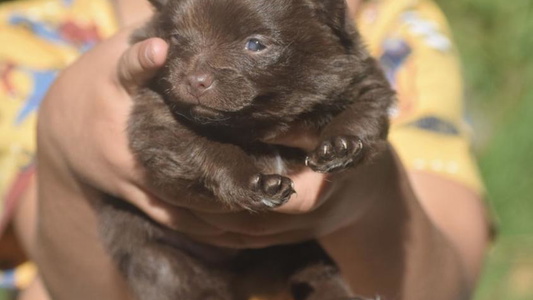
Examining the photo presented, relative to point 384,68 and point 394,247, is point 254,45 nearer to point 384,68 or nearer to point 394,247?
point 394,247

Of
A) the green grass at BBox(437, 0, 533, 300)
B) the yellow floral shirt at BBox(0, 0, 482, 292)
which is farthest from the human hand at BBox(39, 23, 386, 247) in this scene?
the green grass at BBox(437, 0, 533, 300)

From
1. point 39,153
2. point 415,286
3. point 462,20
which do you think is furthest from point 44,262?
point 462,20

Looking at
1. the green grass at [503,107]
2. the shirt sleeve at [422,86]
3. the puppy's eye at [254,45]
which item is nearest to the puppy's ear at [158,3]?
the puppy's eye at [254,45]

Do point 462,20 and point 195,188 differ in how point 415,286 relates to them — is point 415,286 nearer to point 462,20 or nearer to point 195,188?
point 195,188

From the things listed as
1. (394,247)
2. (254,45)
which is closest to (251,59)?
(254,45)

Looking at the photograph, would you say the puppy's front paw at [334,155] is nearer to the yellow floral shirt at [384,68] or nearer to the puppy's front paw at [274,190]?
the puppy's front paw at [274,190]

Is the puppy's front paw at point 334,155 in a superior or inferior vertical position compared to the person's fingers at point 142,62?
inferior
